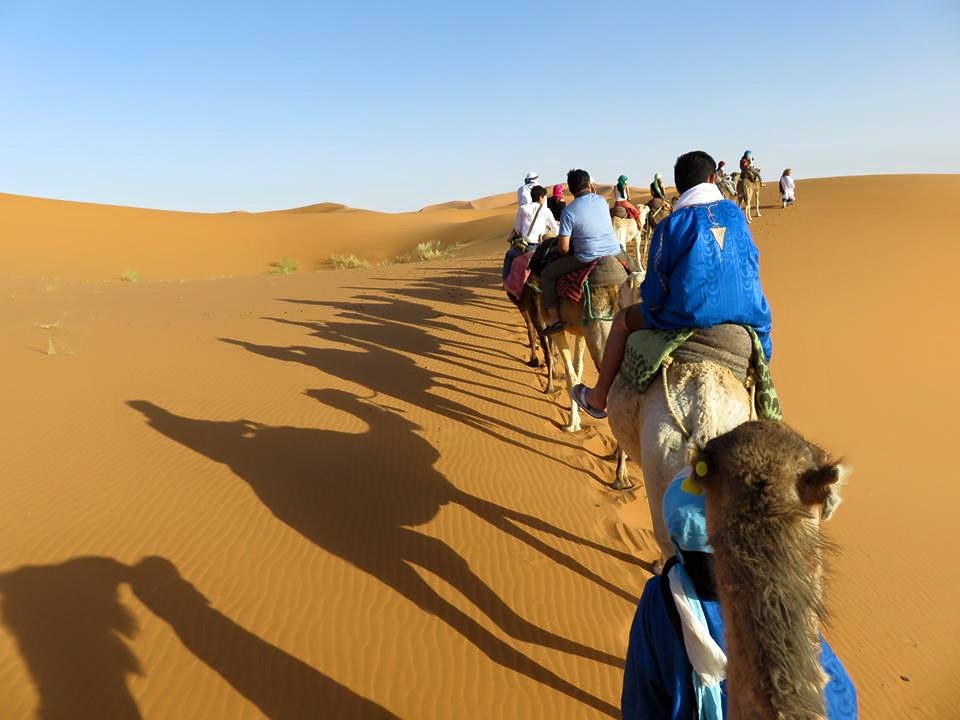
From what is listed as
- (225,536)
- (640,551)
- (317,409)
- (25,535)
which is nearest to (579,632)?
(640,551)

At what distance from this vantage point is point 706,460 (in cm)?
156

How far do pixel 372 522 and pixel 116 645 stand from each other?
2.06 m

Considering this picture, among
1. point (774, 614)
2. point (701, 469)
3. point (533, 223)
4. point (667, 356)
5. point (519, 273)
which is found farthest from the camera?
point (533, 223)

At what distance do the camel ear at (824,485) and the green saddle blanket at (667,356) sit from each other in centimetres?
190

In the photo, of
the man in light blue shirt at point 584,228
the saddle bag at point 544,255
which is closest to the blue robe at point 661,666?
the man in light blue shirt at point 584,228

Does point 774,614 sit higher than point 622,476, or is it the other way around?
point 774,614

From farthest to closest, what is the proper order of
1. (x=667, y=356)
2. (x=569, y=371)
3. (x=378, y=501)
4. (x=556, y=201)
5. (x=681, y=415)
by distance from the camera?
(x=556, y=201), (x=569, y=371), (x=378, y=501), (x=667, y=356), (x=681, y=415)

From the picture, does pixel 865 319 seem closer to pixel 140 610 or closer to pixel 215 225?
pixel 140 610

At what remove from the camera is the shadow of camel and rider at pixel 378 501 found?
435cm

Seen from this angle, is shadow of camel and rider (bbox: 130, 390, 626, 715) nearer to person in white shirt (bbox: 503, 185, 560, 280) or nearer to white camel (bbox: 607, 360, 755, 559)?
white camel (bbox: 607, 360, 755, 559)

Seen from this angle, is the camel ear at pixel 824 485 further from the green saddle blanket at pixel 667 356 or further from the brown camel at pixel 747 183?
the brown camel at pixel 747 183

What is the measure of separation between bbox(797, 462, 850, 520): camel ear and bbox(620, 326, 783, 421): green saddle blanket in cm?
190

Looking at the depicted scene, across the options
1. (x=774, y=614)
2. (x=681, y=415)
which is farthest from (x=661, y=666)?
(x=681, y=415)

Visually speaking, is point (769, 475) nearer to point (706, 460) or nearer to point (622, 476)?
point (706, 460)
